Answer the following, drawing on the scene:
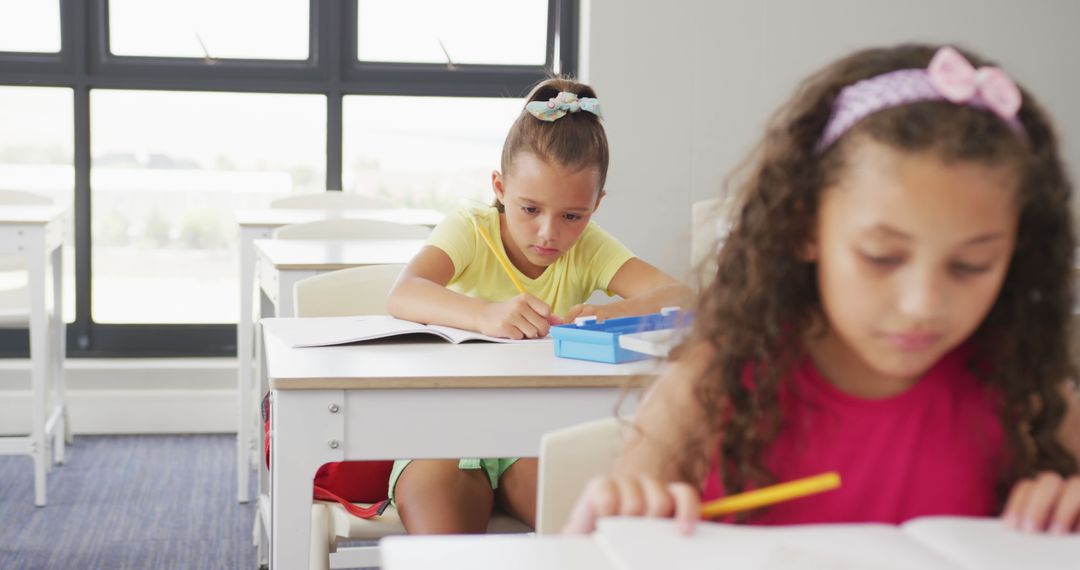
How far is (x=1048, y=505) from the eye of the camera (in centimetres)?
89

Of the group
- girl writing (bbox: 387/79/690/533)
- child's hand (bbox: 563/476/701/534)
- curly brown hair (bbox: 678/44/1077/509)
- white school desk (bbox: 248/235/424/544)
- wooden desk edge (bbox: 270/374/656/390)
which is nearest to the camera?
→ child's hand (bbox: 563/476/701/534)

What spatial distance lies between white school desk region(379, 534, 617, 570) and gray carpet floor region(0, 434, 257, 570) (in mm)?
2129

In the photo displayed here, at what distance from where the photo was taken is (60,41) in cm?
402

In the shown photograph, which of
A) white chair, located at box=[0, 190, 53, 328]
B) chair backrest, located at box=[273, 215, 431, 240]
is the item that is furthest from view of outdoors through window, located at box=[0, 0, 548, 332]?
chair backrest, located at box=[273, 215, 431, 240]

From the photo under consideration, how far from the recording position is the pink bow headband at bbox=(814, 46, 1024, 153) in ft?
3.05

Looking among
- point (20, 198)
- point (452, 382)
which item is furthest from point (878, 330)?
point (20, 198)

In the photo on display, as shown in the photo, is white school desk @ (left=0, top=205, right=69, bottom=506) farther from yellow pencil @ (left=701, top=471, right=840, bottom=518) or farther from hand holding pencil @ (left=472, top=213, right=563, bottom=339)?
yellow pencil @ (left=701, top=471, right=840, bottom=518)

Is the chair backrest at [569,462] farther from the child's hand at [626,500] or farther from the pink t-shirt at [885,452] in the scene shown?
the child's hand at [626,500]

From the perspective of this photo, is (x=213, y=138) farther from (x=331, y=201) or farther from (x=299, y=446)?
(x=299, y=446)

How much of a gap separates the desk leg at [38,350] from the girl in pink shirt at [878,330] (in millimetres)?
2480

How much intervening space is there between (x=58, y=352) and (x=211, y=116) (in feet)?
3.05

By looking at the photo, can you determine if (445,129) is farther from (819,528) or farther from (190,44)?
(819,528)

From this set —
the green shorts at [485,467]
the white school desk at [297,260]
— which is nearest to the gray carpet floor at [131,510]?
the white school desk at [297,260]

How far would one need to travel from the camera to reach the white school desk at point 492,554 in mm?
756
